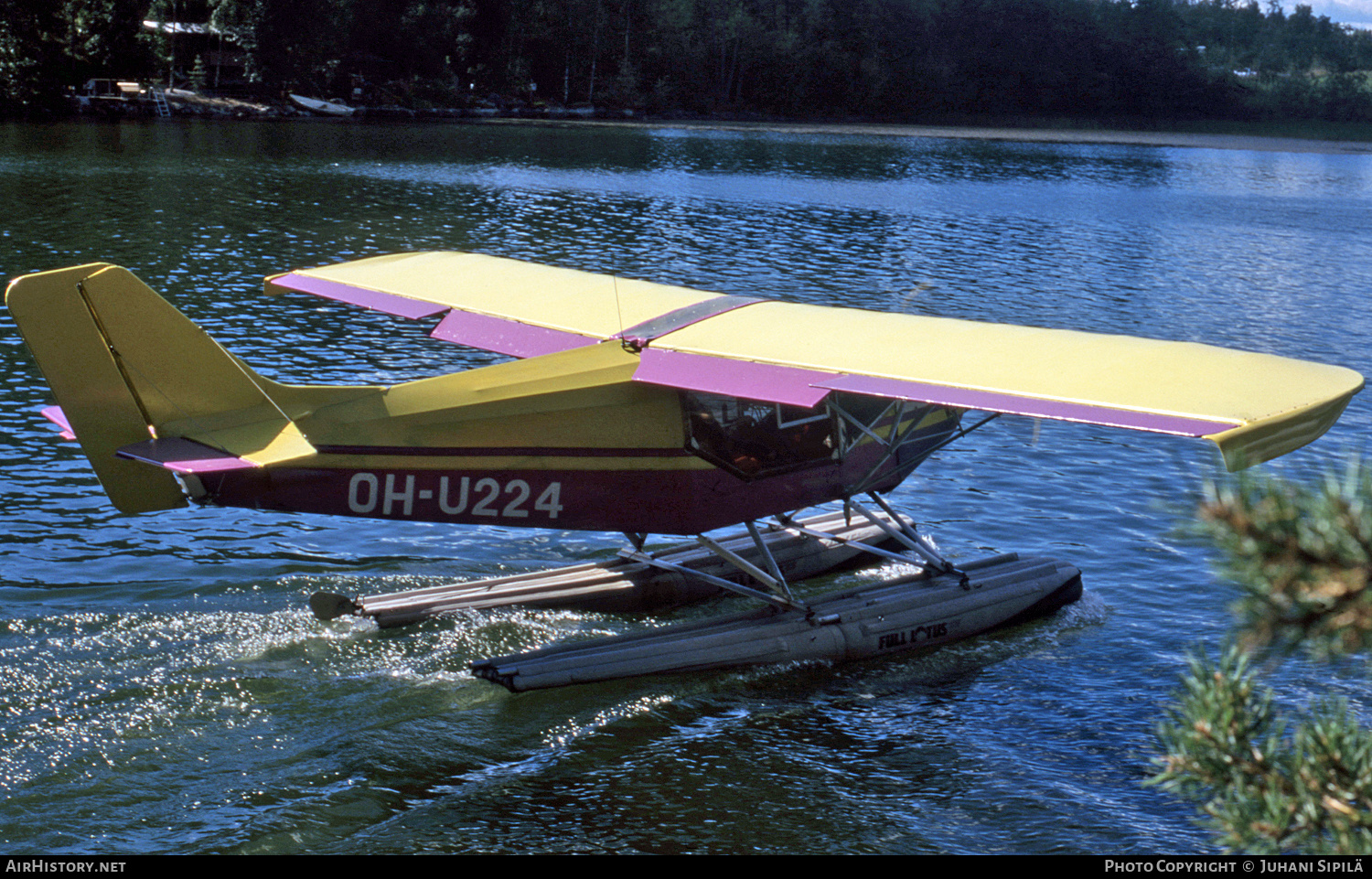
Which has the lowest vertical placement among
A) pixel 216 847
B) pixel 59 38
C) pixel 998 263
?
pixel 216 847

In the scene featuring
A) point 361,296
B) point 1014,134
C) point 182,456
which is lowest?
point 182,456

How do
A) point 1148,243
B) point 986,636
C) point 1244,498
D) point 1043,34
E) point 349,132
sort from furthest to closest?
1. point 1043,34
2. point 349,132
3. point 1148,243
4. point 986,636
5. point 1244,498

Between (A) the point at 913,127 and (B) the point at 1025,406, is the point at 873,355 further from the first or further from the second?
(A) the point at 913,127

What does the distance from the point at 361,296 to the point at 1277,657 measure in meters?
9.95

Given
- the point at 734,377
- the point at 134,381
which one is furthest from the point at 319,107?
the point at 734,377

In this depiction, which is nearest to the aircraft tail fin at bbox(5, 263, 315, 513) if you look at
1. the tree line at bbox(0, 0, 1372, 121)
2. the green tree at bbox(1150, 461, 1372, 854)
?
the green tree at bbox(1150, 461, 1372, 854)

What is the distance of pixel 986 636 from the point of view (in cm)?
1037

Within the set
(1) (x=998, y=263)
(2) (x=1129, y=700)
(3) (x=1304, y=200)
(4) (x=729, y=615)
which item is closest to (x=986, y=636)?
(2) (x=1129, y=700)

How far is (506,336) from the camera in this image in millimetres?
10250

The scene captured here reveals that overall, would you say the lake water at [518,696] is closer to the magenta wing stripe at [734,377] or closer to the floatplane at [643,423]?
the floatplane at [643,423]

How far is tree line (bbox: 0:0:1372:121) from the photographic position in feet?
236

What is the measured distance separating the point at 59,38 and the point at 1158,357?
241ft

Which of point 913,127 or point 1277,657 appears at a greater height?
point 913,127

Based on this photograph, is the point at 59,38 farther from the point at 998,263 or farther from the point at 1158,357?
the point at 1158,357
